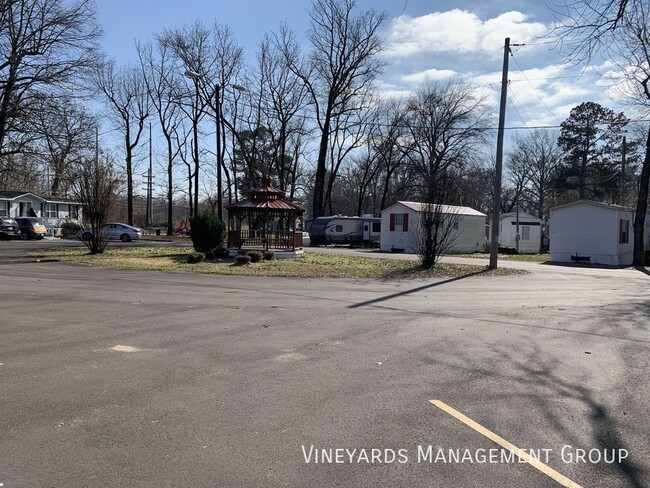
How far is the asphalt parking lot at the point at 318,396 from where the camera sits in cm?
364

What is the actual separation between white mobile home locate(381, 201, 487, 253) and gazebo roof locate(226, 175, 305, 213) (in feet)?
38.3

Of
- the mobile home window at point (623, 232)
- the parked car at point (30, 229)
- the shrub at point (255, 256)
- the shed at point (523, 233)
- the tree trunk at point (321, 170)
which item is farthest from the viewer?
the tree trunk at point (321, 170)

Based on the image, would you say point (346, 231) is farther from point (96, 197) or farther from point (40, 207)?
point (40, 207)

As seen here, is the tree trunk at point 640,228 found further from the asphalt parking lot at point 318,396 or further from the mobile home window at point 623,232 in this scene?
the asphalt parking lot at point 318,396

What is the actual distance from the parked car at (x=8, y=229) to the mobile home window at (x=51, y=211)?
12.1 m

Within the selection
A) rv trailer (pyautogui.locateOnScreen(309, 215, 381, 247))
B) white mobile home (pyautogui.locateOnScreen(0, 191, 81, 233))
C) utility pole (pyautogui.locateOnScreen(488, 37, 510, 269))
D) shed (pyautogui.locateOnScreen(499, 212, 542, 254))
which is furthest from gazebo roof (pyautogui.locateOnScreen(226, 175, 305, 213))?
white mobile home (pyautogui.locateOnScreen(0, 191, 81, 233))

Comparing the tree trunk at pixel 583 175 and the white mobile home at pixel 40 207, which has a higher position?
the tree trunk at pixel 583 175

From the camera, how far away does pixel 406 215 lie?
120 ft

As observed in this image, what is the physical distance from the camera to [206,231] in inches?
1042

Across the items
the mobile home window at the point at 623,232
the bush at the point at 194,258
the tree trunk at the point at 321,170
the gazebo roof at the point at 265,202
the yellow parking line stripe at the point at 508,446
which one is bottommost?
the yellow parking line stripe at the point at 508,446

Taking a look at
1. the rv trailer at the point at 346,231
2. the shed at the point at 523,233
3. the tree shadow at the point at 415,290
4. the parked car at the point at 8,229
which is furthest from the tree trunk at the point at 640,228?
the parked car at the point at 8,229

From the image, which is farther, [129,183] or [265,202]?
[129,183]

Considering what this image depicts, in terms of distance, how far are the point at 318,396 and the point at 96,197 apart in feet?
74.4

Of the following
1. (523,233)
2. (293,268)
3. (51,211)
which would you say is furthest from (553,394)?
(51,211)
